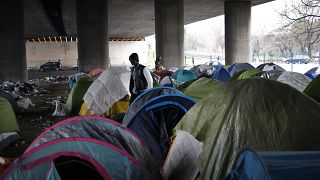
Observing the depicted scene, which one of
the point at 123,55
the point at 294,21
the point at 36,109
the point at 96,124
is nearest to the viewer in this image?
the point at 96,124

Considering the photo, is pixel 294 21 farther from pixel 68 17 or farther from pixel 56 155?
pixel 68 17

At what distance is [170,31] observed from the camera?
2864 centimetres

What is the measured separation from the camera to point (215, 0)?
100 ft

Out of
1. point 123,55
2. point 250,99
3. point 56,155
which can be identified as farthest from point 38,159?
point 123,55

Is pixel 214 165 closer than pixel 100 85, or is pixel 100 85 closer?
pixel 214 165

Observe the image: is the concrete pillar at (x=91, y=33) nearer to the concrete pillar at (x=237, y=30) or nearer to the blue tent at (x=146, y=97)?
the concrete pillar at (x=237, y=30)

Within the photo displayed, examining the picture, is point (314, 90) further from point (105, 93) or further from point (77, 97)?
point (77, 97)

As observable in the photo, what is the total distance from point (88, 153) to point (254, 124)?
1.72 m

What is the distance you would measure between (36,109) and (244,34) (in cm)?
2076

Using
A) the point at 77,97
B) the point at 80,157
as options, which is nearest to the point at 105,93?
the point at 77,97

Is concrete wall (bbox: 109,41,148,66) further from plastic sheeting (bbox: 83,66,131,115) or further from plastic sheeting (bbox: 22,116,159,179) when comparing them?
plastic sheeting (bbox: 22,116,159,179)

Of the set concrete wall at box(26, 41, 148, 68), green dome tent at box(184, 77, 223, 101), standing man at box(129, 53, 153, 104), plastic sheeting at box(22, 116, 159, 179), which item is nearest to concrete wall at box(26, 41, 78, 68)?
concrete wall at box(26, 41, 148, 68)

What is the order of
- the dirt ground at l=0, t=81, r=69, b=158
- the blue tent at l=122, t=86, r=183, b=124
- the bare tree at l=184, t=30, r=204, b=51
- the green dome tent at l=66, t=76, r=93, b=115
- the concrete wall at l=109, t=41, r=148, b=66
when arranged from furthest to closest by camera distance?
1. the bare tree at l=184, t=30, r=204, b=51
2. the concrete wall at l=109, t=41, r=148, b=66
3. the green dome tent at l=66, t=76, r=93, b=115
4. the dirt ground at l=0, t=81, r=69, b=158
5. the blue tent at l=122, t=86, r=183, b=124

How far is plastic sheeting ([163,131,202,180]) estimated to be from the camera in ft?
15.2
